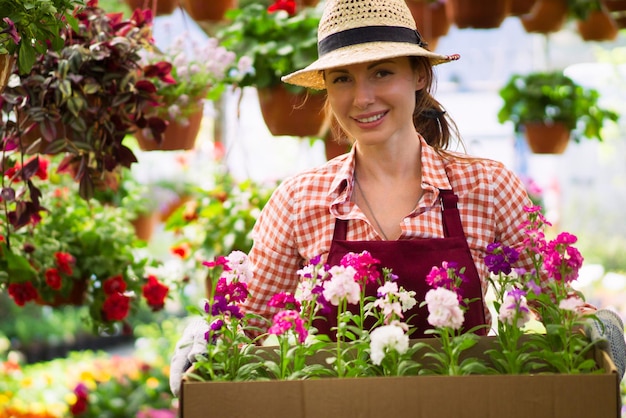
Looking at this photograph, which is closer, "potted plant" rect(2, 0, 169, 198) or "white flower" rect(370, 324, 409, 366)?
"white flower" rect(370, 324, 409, 366)

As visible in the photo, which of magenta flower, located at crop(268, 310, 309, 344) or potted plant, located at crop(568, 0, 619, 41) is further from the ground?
potted plant, located at crop(568, 0, 619, 41)

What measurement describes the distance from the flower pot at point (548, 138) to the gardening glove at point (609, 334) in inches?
99.1

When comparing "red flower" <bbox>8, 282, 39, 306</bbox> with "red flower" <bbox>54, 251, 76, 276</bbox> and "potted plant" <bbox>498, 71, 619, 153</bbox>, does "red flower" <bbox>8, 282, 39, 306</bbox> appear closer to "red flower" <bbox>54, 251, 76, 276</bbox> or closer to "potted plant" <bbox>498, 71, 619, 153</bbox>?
"red flower" <bbox>54, 251, 76, 276</bbox>

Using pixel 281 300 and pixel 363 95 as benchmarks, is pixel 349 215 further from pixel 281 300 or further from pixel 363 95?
pixel 281 300

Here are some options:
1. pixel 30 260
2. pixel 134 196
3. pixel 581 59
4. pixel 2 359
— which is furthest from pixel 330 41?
pixel 581 59

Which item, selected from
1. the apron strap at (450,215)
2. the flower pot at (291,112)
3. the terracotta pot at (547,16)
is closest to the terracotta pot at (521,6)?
the terracotta pot at (547,16)

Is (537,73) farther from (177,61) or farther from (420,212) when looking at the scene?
(420,212)

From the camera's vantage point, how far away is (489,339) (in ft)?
4.39

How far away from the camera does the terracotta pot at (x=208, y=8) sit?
275 cm

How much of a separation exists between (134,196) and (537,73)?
6.59 ft

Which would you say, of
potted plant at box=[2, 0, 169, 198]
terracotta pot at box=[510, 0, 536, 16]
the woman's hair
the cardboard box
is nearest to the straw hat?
the woman's hair

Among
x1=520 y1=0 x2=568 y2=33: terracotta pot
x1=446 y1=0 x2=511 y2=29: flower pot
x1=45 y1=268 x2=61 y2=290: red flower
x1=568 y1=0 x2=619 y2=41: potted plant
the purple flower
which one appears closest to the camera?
the purple flower

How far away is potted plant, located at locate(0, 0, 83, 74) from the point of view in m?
1.42

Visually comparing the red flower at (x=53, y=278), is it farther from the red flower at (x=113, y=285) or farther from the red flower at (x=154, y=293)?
the red flower at (x=154, y=293)
